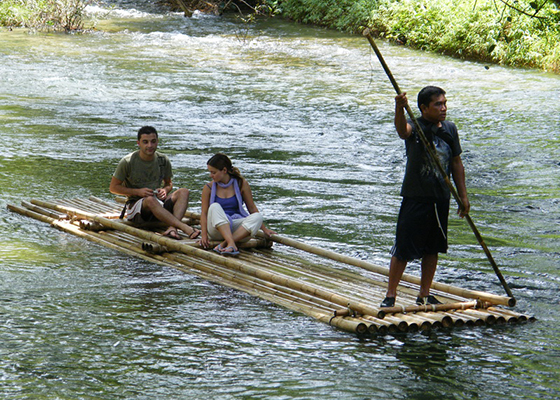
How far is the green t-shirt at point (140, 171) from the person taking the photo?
22.7 ft

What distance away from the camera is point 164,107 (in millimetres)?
13609

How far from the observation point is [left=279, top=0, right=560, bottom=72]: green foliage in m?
16.7

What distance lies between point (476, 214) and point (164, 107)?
23.9ft

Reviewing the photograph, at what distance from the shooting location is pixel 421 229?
478cm

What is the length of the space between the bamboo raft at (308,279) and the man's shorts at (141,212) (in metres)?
0.08

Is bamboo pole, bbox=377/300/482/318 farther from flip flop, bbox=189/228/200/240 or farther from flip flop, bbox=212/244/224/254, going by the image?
flip flop, bbox=189/228/200/240

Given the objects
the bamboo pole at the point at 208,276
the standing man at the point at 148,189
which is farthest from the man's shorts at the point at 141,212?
the bamboo pole at the point at 208,276

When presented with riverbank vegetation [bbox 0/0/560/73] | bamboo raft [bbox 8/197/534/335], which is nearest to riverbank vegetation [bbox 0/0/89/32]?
riverbank vegetation [bbox 0/0/560/73]

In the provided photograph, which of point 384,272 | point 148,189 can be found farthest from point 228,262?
point 148,189

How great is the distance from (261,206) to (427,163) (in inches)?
143

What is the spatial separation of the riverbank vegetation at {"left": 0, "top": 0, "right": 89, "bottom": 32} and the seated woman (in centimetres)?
1604

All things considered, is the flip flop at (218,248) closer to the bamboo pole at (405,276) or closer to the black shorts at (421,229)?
the bamboo pole at (405,276)

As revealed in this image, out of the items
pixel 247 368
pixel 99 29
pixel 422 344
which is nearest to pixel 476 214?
pixel 422 344

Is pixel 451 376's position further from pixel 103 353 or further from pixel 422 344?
pixel 103 353
